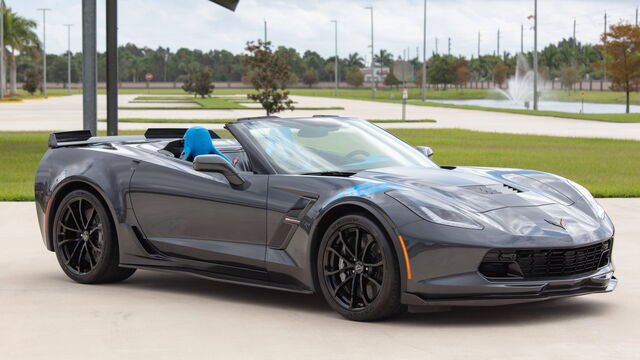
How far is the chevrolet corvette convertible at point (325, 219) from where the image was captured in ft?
20.5

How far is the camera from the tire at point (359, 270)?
20.7 ft

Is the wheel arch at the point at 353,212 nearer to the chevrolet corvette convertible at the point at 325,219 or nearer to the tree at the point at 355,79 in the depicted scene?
the chevrolet corvette convertible at the point at 325,219

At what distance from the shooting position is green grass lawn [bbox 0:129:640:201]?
54.9 feet

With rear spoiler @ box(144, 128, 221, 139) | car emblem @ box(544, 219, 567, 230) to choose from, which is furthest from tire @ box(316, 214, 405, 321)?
rear spoiler @ box(144, 128, 221, 139)

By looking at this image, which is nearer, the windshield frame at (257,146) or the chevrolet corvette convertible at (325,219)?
the chevrolet corvette convertible at (325,219)

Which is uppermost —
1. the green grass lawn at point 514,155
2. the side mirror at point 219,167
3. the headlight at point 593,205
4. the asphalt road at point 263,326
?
the side mirror at point 219,167

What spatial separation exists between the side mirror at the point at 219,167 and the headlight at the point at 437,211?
122cm

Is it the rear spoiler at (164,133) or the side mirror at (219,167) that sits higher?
the rear spoiler at (164,133)

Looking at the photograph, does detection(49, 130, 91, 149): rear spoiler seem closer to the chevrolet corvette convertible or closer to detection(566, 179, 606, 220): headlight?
the chevrolet corvette convertible

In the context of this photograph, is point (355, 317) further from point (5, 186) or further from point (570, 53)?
point (570, 53)

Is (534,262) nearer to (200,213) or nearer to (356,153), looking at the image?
(356,153)

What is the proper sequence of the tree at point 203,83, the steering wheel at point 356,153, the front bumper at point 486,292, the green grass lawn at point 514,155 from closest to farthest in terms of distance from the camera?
the front bumper at point 486,292, the steering wheel at point 356,153, the green grass lawn at point 514,155, the tree at point 203,83

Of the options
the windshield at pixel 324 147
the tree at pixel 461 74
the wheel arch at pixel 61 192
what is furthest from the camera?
the tree at pixel 461 74

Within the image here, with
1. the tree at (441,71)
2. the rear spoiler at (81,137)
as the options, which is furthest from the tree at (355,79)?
the rear spoiler at (81,137)
